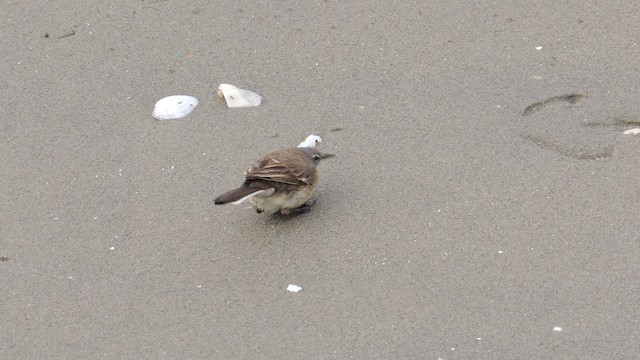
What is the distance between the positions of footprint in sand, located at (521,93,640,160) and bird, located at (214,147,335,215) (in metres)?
1.47

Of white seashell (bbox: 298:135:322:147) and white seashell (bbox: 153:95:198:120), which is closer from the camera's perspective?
white seashell (bbox: 298:135:322:147)

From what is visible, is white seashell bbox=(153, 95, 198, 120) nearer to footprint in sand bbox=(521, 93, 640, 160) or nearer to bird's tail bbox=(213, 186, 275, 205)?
bird's tail bbox=(213, 186, 275, 205)

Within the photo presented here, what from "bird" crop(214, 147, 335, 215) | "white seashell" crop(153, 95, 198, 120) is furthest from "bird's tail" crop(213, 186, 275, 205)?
"white seashell" crop(153, 95, 198, 120)

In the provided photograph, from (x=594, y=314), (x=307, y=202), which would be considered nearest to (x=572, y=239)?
(x=594, y=314)

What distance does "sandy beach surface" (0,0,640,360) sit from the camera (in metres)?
5.13

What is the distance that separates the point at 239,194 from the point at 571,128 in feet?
7.43

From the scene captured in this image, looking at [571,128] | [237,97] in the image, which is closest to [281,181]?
Answer: [237,97]

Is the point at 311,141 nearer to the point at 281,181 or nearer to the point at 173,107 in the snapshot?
the point at 281,181

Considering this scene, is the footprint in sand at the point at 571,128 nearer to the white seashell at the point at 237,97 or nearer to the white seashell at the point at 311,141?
the white seashell at the point at 311,141

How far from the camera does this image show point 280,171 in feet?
19.1

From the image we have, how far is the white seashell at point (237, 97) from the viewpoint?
683cm

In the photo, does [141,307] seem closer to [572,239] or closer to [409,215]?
[409,215]

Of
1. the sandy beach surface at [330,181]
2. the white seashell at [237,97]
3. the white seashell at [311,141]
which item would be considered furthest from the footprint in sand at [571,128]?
the white seashell at [237,97]

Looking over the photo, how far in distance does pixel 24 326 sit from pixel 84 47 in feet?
9.57
